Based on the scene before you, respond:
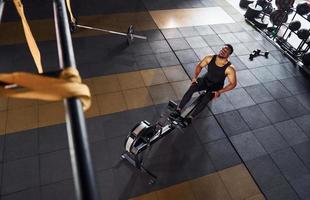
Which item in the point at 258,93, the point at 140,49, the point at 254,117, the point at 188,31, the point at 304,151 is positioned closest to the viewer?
the point at 304,151

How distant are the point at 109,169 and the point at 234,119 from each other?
10.9 feet

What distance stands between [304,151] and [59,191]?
5.41 meters

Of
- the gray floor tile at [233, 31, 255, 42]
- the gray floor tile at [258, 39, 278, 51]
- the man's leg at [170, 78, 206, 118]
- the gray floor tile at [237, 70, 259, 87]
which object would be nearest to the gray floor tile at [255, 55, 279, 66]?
the gray floor tile at [258, 39, 278, 51]

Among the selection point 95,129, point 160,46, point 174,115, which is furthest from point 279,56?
point 95,129

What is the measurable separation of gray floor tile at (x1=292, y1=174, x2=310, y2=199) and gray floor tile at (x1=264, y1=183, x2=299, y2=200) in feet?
0.39

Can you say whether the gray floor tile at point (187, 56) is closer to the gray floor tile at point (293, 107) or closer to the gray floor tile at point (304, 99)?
the gray floor tile at point (293, 107)

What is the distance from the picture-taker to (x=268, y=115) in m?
6.38

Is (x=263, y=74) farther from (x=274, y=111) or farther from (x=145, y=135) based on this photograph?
(x=145, y=135)

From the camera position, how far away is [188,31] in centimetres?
877

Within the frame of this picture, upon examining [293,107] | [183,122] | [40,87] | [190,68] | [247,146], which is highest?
[40,87]

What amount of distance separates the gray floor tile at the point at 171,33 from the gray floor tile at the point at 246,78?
8.13ft

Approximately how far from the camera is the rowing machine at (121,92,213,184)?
4.34 m

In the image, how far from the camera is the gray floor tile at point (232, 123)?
19.5ft

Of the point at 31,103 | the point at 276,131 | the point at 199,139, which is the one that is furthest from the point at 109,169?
the point at 276,131
